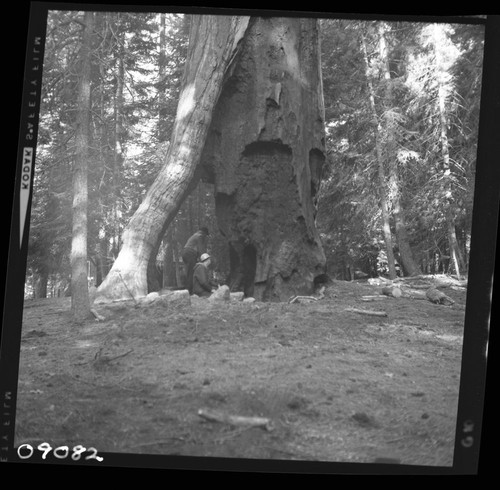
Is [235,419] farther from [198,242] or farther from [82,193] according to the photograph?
[82,193]

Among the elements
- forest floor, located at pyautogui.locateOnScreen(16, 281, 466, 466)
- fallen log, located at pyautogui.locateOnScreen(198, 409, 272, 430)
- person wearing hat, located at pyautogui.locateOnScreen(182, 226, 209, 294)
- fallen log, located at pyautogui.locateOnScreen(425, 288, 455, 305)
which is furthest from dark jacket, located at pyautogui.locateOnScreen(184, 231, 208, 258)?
fallen log, located at pyautogui.locateOnScreen(425, 288, 455, 305)

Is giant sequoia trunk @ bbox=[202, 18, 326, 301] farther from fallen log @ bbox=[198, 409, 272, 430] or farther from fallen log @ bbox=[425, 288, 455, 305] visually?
fallen log @ bbox=[198, 409, 272, 430]

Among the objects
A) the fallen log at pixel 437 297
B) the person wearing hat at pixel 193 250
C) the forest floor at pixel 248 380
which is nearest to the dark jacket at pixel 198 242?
the person wearing hat at pixel 193 250

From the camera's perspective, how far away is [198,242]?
12.3 feet

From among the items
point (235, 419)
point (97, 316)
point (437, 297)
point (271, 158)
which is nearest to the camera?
point (235, 419)

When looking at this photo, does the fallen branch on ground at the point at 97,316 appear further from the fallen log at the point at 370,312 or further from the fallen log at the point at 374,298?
the fallen log at the point at 374,298

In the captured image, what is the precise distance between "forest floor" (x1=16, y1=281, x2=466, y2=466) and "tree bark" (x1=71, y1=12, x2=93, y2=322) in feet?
0.35

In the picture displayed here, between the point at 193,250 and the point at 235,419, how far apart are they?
1320mm

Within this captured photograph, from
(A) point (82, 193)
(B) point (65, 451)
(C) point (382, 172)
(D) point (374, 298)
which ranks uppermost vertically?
(C) point (382, 172)

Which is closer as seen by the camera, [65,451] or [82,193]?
[65,451]

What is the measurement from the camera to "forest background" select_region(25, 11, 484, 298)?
11.9 ft

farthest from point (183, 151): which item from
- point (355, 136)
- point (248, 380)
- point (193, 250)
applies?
point (248, 380)

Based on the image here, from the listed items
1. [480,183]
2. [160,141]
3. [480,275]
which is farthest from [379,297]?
[160,141]

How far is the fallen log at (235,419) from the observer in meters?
3.13
